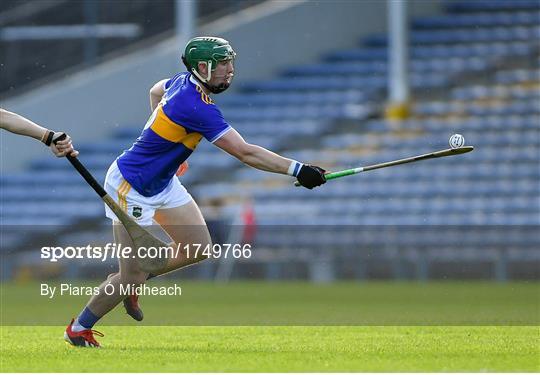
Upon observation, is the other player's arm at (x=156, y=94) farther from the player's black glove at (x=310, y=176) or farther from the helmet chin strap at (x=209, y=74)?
the player's black glove at (x=310, y=176)

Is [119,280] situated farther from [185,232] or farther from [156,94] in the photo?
[156,94]

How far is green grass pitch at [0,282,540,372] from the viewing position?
780 cm

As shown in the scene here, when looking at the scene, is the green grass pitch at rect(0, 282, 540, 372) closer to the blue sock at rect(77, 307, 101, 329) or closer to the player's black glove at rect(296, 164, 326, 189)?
the blue sock at rect(77, 307, 101, 329)

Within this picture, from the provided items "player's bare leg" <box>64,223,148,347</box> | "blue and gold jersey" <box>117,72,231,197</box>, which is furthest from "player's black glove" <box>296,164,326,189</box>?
"player's bare leg" <box>64,223,148,347</box>

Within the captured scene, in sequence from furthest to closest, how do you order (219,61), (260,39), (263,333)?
(260,39), (263,333), (219,61)

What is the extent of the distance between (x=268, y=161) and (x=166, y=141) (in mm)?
663

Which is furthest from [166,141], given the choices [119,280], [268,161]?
[119,280]

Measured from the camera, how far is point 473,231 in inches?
722

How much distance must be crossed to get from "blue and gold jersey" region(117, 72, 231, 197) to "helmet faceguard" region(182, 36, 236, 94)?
0.08m

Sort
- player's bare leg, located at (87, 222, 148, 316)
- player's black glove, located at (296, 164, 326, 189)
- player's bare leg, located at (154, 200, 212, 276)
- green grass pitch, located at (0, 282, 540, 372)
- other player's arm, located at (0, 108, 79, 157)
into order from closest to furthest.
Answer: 1. green grass pitch, located at (0, 282, 540, 372)
2. other player's arm, located at (0, 108, 79, 157)
3. player's black glove, located at (296, 164, 326, 189)
4. player's bare leg, located at (87, 222, 148, 316)
5. player's bare leg, located at (154, 200, 212, 276)

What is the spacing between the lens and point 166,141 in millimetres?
8789

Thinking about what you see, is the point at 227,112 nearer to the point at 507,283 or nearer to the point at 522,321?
the point at 507,283

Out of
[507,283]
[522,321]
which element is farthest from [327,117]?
[522,321]

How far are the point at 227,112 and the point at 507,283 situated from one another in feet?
19.6
